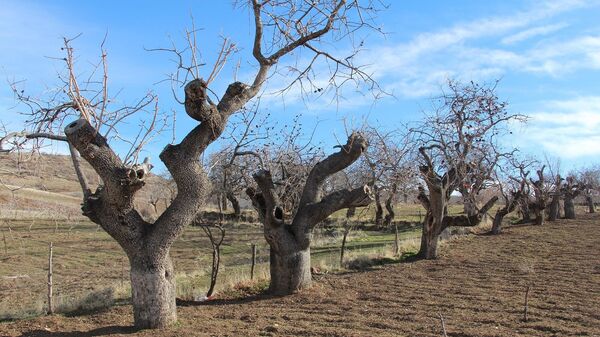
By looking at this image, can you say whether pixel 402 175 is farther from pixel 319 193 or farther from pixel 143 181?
pixel 143 181

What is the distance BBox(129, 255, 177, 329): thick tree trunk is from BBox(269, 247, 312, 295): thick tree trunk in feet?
11.8

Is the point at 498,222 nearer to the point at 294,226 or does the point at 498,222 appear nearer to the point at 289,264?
the point at 294,226

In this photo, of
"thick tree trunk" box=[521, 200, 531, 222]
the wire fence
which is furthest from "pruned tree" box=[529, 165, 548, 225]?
the wire fence

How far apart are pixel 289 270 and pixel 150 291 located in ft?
12.7

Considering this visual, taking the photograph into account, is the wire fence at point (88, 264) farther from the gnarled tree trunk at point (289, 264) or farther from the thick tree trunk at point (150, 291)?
the thick tree trunk at point (150, 291)

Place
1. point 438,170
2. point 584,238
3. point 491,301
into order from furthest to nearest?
point 584,238, point 438,170, point 491,301

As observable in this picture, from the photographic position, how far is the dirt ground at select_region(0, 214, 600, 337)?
7512 millimetres

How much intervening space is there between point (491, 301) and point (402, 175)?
552 centimetres

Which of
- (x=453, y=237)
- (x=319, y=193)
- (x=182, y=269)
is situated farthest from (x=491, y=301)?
(x=453, y=237)

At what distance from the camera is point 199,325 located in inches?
307

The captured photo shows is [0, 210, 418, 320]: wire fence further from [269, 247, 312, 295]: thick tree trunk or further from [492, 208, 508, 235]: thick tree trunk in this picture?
[492, 208, 508, 235]: thick tree trunk

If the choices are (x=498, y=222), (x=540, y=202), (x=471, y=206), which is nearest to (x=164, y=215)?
(x=471, y=206)

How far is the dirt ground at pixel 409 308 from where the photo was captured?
296 inches

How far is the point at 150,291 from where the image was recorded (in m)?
7.30
